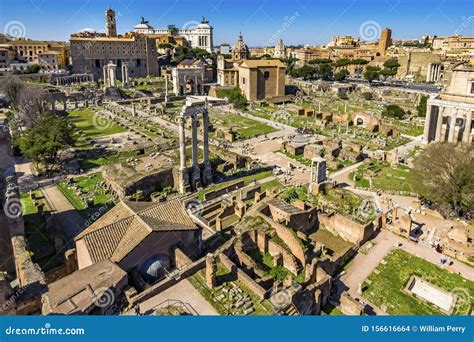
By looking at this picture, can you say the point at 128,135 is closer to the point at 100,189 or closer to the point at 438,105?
the point at 100,189

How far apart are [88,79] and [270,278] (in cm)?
9373

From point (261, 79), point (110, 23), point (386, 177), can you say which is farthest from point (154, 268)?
point (110, 23)

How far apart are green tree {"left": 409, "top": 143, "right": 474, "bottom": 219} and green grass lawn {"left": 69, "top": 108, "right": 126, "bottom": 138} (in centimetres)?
3940

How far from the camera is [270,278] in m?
17.6

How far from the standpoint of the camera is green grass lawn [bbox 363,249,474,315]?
17252mm

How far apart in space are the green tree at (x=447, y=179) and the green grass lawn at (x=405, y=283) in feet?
20.5

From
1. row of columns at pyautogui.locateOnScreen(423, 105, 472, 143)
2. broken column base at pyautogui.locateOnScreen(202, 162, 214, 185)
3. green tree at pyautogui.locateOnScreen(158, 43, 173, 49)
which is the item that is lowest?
broken column base at pyautogui.locateOnScreen(202, 162, 214, 185)

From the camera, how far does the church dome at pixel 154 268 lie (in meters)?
16.3

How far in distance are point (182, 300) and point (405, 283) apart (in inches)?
479

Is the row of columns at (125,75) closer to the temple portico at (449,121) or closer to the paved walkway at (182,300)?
the temple portico at (449,121)

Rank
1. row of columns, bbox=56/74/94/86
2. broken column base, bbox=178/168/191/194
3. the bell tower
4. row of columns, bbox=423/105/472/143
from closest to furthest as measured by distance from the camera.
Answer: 1. broken column base, bbox=178/168/191/194
2. row of columns, bbox=423/105/472/143
3. row of columns, bbox=56/74/94/86
4. the bell tower

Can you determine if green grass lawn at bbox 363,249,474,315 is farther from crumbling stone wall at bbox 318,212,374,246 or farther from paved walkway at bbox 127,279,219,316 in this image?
paved walkway at bbox 127,279,219,316

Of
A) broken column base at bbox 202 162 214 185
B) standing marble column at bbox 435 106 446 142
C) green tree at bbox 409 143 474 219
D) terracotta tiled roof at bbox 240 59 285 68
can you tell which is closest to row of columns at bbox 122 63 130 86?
terracotta tiled roof at bbox 240 59 285 68

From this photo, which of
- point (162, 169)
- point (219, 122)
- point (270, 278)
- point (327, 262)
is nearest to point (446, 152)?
point (327, 262)
